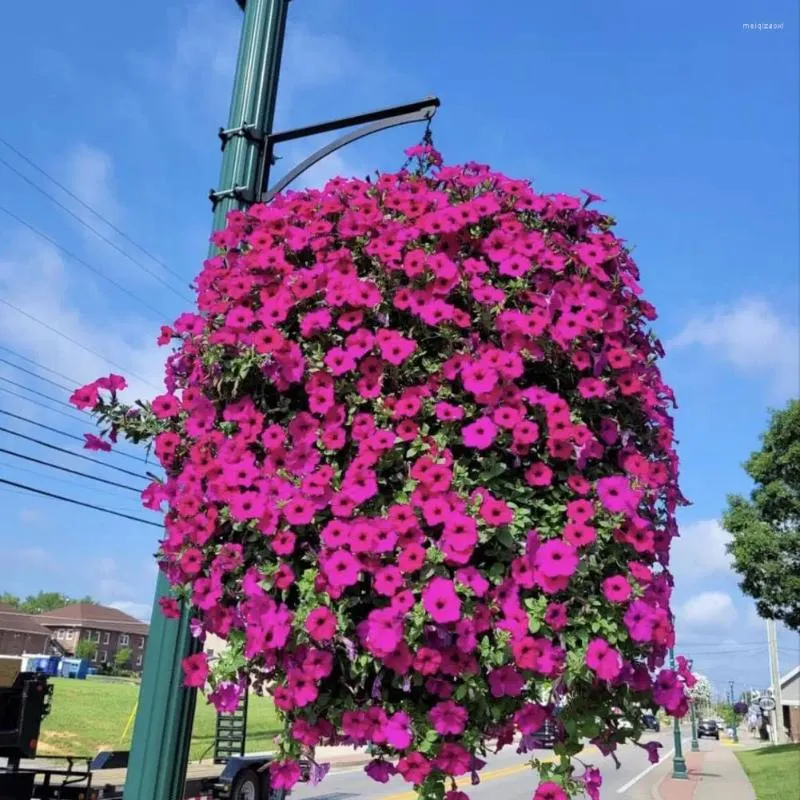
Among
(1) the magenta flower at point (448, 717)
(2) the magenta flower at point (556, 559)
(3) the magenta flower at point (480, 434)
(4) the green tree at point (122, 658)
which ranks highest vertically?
(4) the green tree at point (122, 658)

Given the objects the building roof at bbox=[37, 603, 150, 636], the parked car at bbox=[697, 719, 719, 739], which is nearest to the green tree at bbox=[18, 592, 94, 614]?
the building roof at bbox=[37, 603, 150, 636]

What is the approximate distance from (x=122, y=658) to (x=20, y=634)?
60.9 ft

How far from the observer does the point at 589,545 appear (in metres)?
2.29

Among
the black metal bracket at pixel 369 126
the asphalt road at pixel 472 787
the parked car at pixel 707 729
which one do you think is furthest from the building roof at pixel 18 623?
the black metal bracket at pixel 369 126

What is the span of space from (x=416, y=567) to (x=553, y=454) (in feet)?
1.79

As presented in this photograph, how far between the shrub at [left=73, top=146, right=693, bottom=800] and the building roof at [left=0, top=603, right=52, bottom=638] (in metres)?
89.3

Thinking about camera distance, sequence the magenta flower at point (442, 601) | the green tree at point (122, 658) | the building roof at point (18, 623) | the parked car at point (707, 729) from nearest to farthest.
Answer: the magenta flower at point (442, 601)
the parked car at point (707, 729)
the building roof at point (18, 623)
the green tree at point (122, 658)

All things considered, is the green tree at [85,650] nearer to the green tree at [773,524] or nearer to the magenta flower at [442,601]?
the green tree at [773,524]

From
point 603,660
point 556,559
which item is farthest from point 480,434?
point 603,660

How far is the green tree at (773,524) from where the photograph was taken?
2484 centimetres

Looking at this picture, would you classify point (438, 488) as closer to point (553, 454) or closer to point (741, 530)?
point (553, 454)

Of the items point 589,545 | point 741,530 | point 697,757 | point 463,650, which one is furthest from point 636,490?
point 697,757

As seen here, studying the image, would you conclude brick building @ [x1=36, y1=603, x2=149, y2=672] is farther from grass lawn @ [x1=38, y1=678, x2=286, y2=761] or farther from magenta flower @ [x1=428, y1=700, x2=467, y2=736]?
magenta flower @ [x1=428, y1=700, x2=467, y2=736]

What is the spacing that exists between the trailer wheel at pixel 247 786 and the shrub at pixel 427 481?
9605mm
